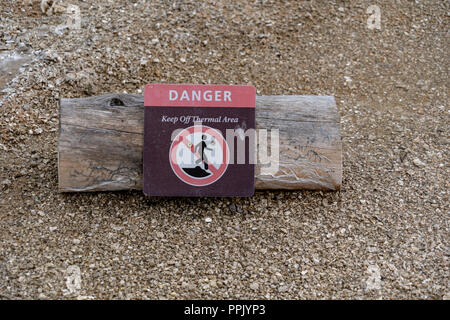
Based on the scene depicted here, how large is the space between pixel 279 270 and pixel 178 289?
1.59 ft

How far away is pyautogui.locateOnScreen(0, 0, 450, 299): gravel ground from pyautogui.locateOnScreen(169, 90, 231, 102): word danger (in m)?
0.55

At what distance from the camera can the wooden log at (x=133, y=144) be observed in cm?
280

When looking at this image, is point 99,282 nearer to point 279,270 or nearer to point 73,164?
point 73,164

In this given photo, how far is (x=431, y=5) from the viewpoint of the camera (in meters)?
4.48

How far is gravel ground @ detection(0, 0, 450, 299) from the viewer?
2514 millimetres

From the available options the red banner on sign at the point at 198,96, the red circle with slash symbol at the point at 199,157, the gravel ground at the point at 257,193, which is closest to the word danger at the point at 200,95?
the red banner on sign at the point at 198,96

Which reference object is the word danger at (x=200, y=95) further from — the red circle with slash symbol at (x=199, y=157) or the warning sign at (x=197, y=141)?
the red circle with slash symbol at (x=199, y=157)

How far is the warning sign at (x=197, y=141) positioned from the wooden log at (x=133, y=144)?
0.28ft

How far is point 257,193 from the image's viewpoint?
2.96 metres

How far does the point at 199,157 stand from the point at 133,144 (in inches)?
14.1

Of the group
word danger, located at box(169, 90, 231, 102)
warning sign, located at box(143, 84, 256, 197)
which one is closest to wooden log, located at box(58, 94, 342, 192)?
warning sign, located at box(143, 84, 256, 197)

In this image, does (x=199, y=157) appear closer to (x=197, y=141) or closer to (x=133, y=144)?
(x=197, y=141)

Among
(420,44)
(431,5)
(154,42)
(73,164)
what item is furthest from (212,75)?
(431,5)

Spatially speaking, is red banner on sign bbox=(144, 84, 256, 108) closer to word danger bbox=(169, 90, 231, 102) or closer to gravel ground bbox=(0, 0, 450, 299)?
word danger bbox=(169, 90, 231, 102)
